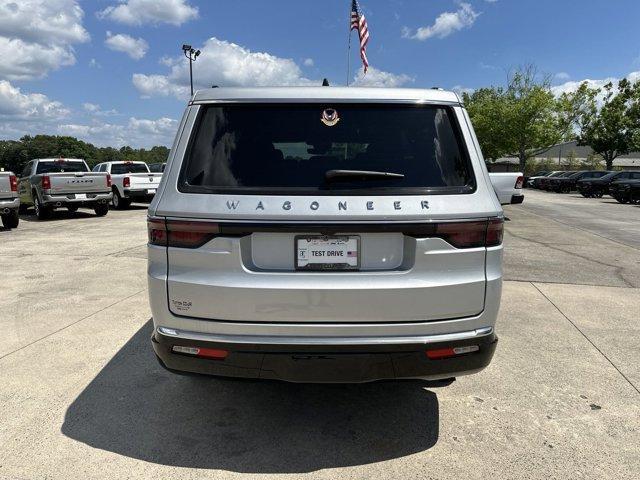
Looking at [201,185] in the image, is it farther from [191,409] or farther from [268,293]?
[191,409]

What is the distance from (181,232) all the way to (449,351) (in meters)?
1.52

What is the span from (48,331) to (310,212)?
3.56 m

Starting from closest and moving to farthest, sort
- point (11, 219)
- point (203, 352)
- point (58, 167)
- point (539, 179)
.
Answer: point (203, 352) < point (11, 219) < point (58, 167) < point (539, 179)

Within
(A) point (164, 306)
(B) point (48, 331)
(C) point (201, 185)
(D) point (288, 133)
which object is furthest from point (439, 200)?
(B) point (48, 331)

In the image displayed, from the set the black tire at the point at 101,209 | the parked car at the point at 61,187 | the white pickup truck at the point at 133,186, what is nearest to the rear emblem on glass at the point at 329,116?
the parked car at the point at 61,187

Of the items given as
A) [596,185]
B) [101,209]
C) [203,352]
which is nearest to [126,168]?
[101,209]

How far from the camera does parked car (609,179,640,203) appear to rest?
25641 millimetres

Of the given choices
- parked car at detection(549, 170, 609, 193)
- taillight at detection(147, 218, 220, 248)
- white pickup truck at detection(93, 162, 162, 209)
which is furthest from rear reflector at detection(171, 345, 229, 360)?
parked car at detection(549, 170, 609, 193)

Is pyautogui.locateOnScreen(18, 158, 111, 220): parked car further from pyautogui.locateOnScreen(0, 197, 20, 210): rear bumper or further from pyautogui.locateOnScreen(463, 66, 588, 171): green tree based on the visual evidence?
pyautogui.locateOnScreen(463, 66, 588, 171): green tree

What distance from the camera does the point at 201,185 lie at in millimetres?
2555

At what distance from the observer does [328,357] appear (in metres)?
2.49

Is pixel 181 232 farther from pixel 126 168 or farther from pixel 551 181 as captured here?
pixel 551 181

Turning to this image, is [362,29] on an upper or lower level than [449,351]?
upper

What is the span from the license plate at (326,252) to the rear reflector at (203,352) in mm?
599
